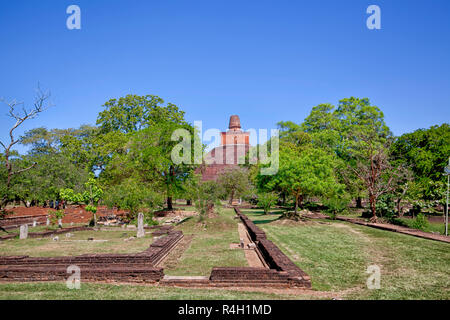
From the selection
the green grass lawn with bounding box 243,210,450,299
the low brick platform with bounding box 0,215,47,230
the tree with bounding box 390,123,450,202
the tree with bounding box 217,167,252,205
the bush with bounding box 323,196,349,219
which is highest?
the tree with bounding box 390,123,450,202

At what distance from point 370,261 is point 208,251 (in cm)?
579

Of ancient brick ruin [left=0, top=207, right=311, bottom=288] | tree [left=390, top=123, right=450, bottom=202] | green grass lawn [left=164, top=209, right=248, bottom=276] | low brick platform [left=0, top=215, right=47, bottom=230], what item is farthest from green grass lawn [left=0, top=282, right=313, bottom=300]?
tree [left=390, top=123, right=450, bottom=202]

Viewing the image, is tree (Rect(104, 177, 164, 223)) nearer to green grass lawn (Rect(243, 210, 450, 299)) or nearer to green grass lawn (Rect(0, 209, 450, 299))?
green grass lawn (Rect(0, 209, 450, 299))

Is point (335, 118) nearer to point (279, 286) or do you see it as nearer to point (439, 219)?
point (439, 219)

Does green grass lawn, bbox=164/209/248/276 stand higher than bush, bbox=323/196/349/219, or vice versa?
bush, bbox=323/196/349/219

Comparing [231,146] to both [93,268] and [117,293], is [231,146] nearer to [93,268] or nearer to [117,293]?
[93,268]

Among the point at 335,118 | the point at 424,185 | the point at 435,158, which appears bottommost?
the point at 424,185

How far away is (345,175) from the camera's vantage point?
24984mm

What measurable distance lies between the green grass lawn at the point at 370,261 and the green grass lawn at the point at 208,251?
6.89ft

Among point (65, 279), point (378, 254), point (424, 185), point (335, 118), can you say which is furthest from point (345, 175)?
point (65, 279)

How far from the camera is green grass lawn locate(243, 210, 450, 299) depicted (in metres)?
6.65

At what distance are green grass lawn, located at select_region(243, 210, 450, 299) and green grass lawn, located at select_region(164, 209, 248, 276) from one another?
2.10 metres
